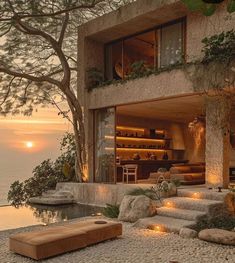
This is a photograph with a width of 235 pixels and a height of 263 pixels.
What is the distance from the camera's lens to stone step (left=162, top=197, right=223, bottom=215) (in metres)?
7.83

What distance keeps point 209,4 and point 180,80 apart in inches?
350

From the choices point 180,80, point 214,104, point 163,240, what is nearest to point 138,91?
point 180,80

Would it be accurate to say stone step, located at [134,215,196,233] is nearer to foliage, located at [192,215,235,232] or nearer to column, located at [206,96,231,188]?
foliage, located at [192,215,235,232]

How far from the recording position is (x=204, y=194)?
865 centimetres

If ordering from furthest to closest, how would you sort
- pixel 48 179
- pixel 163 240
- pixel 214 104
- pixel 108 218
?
pixel 48 179
pixel 214 104
pixel 108 218
pixel 163 240

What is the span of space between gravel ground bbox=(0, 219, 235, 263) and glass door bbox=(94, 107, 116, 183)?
574cm

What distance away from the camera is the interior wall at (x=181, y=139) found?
1568cm

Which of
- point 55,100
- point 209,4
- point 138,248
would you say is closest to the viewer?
point 209,4

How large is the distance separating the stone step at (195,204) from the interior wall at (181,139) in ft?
22.6

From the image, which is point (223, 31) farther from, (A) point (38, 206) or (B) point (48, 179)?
(B) point (48, 179)

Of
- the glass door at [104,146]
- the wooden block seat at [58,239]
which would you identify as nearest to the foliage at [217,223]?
the wooden block seat at [58,239]

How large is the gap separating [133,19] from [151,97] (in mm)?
2609

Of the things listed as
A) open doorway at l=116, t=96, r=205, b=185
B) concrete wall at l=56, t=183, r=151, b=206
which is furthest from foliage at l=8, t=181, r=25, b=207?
open doorway at l=116, t=96, r=205, b=185

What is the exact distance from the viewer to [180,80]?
992 cm
